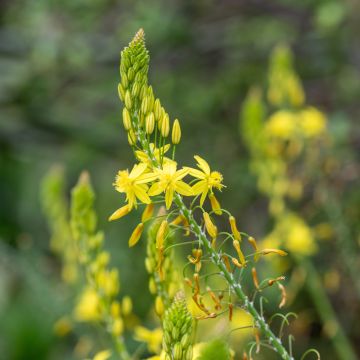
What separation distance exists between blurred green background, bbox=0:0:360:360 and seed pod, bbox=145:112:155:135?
2.99 m

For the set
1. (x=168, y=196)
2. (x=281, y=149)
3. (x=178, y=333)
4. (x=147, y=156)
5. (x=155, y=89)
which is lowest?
(x=178, y=333)

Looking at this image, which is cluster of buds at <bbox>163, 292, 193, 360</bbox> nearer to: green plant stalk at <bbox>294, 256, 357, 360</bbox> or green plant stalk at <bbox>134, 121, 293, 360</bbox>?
green plant stalk at <bbox>134, 121, 293, 360</bbox>

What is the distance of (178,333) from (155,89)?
4.79m

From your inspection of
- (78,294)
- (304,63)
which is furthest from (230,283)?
(304,63)

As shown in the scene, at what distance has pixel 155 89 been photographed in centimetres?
613

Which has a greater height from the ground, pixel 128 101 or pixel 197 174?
pixel 128 101

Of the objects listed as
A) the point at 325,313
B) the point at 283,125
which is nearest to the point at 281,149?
the point at 283,125

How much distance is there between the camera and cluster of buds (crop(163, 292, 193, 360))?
1488mm

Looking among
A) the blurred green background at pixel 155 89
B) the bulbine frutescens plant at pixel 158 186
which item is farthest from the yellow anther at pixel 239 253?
the blurred green background at pixel 155 89

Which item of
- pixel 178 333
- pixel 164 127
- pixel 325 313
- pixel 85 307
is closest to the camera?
pixel 178 333

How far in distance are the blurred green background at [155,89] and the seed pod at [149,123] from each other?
2.99m

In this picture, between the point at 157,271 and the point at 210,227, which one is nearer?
the point at 210,227

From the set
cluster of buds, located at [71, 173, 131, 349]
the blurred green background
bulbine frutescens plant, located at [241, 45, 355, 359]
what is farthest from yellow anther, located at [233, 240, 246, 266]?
the blurred green background

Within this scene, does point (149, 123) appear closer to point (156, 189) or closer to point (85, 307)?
point (156, 189)
